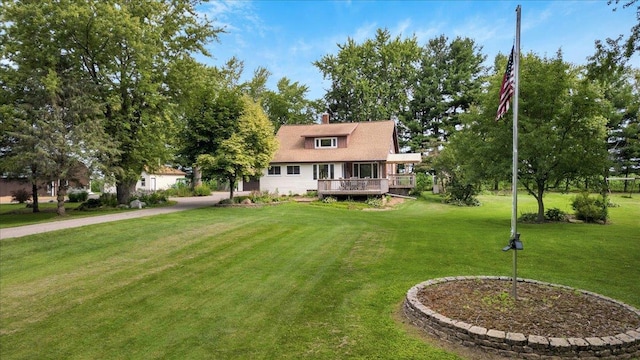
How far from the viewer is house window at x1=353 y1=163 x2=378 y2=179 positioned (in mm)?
27812

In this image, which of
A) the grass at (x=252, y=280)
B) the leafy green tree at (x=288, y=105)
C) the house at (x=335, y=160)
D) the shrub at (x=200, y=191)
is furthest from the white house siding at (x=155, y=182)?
the grass at (x=252, y=280)

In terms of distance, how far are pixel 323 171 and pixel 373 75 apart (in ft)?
77.7

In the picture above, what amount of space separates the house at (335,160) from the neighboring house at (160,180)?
57.6 ft

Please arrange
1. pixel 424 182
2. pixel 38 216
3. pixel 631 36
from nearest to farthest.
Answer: pixel 631 36
pixel 38 216
pixel 424 182

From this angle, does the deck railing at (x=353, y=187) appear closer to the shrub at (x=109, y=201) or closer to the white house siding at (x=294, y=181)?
the white house siding at (x=294, y=181)

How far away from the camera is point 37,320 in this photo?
581cm

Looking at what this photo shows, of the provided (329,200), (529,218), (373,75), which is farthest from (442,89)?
(529,218)

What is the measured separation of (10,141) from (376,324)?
20985 millimetres

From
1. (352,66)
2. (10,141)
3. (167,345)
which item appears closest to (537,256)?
(167,345)

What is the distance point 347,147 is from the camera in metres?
28.8

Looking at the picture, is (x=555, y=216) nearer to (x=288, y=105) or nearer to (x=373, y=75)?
(x=373, y=75)

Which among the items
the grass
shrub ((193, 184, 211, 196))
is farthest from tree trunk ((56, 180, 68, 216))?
shrub ((193, 184, 211, 196))

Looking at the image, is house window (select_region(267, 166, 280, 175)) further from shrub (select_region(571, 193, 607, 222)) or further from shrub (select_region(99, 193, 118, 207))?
shrub (select_region(571, 193, 607, 222))

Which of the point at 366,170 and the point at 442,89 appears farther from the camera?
the point at 442,89
